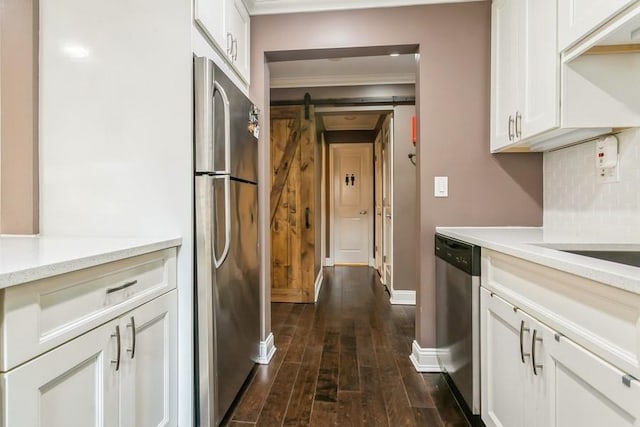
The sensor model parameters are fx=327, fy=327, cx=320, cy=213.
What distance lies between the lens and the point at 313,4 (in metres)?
2.21

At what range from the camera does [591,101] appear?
1378mm

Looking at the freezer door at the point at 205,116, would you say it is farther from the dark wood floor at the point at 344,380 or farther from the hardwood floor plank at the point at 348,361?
the hardwood floor plank at the point at 348,361

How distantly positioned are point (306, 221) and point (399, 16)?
7.28ft

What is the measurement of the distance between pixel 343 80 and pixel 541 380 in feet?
10.5

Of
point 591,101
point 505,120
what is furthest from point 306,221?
point 591,101

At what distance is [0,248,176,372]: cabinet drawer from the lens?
728mm

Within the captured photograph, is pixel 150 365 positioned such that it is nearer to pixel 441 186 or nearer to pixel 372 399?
pixel 372 399

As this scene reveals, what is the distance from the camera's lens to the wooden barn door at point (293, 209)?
12.2 feet

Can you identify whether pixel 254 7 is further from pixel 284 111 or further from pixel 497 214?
pixel 497 214

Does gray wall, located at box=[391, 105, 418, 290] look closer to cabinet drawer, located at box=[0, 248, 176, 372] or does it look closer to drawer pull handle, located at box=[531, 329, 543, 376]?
drawer pull handle, located at box=[531, 329, 543, 376]

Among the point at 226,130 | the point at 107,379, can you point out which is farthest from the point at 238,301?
the point at 226,130

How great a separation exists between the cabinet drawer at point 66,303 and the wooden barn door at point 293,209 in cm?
245

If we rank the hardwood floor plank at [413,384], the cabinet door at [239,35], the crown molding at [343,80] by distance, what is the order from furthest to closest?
the crown molding at [343,80]
the cabinet door at [239,35]
the hardwood floor plank at [413,384]

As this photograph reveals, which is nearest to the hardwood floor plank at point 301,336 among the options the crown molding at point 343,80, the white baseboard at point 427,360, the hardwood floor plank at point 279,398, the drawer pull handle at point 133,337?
the hardwood floor plank at point 279,398
